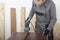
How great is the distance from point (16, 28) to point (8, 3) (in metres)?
0.53

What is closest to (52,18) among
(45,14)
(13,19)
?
(45,14)

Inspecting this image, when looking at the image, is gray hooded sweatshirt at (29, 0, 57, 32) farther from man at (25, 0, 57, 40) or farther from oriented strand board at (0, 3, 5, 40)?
oriented strand board at (0, 3, 5, 40)

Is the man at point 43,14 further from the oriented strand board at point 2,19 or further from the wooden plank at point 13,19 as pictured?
the oriented strand board at point 2,19

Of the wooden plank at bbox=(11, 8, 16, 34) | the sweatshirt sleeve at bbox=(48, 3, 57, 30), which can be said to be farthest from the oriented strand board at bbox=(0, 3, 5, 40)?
the sweatshirt sleeve at bbox=(48, 3, 57, 30)

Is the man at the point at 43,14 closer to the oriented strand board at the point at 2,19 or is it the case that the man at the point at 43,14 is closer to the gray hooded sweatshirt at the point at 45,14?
the gray hooded sweatshirt at the point at 45,14

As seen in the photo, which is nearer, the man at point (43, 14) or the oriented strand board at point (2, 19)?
the man at point (43, 14)

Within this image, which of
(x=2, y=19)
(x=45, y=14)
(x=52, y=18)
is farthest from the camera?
(x=2, y=19)

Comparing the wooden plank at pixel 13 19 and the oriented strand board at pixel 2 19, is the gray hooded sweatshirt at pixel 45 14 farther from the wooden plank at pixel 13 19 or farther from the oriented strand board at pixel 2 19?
the oriented strand board at pixel 2 19

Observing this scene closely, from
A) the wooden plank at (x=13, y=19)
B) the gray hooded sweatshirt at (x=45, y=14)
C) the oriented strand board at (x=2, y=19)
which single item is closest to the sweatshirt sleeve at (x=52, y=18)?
the gray hooded sweatshirt at (x=45, y=14)

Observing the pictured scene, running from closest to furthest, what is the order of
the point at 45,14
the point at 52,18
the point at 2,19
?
the point at 52,18 < the point at 45,14 < the point at 2,19

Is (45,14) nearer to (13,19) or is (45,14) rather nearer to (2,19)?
(13,19)

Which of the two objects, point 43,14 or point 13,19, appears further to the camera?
point 13,19

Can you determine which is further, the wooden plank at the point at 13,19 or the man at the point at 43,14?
the wooden plank at the point at 13,19

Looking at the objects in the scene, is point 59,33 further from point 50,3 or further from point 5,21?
point 5,21
